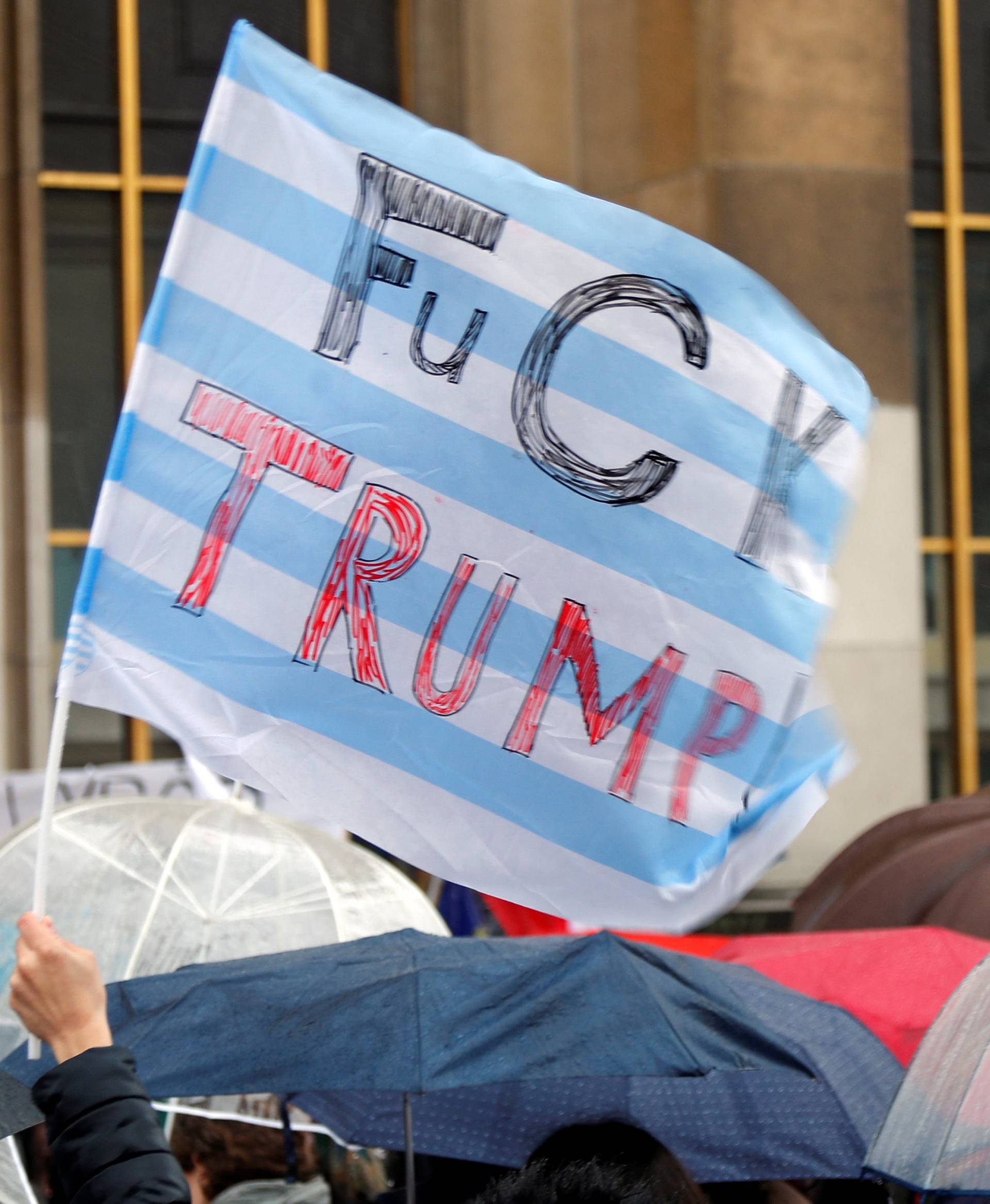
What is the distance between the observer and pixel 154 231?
34.3 feet

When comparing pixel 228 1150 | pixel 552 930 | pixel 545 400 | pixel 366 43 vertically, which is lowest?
pixel 228 1150

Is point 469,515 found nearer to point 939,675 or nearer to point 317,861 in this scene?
point 317,861

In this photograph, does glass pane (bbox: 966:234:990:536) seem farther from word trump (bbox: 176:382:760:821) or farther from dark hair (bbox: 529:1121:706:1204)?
dark hair (bbox: 529:1121:706:1204)

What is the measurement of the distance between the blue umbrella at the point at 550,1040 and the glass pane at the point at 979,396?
24.4 feet

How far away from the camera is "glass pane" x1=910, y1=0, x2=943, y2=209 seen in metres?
11.1

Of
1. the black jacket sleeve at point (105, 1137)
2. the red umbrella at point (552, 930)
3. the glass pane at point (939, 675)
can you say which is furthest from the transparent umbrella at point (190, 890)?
the glass pane at point (939, 675)

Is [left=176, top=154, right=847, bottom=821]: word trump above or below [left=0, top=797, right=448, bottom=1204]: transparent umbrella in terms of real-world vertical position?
above

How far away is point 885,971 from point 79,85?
8.12m

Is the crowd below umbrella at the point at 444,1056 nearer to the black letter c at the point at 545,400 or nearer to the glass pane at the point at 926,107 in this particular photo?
the black letter c at the point at 545,400

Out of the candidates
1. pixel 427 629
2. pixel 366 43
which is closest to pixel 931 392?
pixel 366 43

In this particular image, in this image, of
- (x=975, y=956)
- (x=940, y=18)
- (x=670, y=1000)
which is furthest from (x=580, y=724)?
(x=940, y=18)

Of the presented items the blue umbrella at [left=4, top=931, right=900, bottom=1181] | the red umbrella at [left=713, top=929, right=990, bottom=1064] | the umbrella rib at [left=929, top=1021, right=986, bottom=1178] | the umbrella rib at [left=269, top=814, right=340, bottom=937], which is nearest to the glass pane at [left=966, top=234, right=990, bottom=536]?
the red umbrella at [left=713, top=929, right=990, bottom=1064]

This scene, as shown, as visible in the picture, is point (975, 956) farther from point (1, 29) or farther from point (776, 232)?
point (1, 29)

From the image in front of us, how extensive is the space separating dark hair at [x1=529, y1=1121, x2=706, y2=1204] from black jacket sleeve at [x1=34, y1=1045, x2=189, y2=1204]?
56 cm
